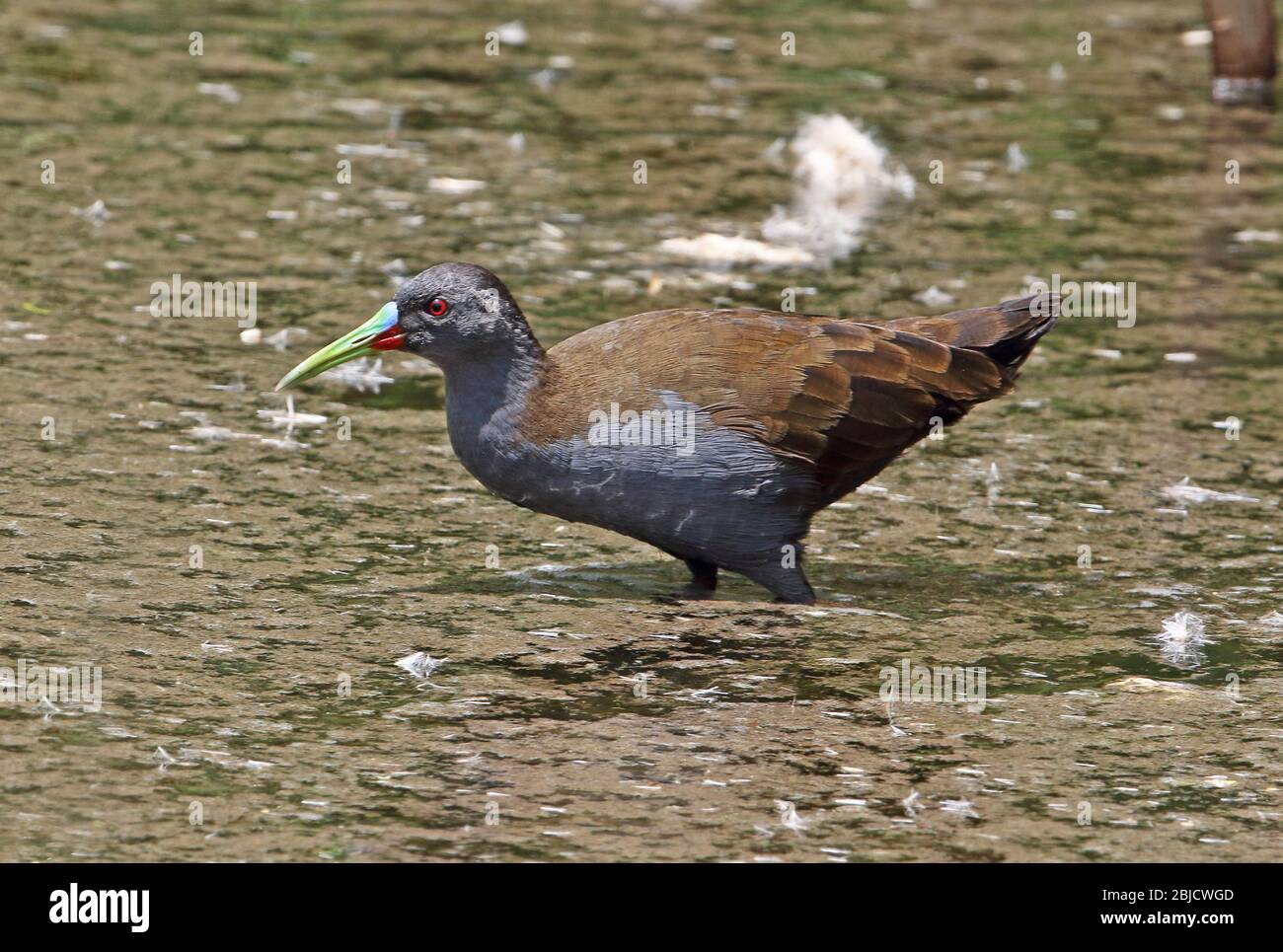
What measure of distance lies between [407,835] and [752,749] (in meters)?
1.05

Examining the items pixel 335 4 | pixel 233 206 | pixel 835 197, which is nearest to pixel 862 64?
pixel 835 197

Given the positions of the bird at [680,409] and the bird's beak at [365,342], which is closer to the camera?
the bird at [680,409]

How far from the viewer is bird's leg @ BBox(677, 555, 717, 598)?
662cm

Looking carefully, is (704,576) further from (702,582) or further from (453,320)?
(453,320)

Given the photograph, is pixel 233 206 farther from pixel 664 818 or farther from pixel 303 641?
pixel 664 818

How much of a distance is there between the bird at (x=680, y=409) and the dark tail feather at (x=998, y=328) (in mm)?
155

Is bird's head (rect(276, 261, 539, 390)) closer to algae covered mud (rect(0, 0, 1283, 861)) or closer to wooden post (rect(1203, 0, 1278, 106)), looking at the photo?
algae covered mud (rect(0, 0, 1283, 861))

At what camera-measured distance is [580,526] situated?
729cm

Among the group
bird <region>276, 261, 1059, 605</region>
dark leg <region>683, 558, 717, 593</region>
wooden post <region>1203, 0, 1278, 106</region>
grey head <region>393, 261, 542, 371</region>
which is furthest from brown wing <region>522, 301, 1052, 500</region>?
wooden post <region>1203, 0, 1278, 106</region>

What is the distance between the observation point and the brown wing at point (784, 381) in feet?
20.5

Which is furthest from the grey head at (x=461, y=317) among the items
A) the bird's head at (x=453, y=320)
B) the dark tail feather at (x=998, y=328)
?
the dark tail feather at (x=998, y=328)

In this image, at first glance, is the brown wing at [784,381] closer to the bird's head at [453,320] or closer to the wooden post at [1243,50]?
the bird's head at [453,320]

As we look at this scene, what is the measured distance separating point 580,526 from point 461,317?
1214 millimetres

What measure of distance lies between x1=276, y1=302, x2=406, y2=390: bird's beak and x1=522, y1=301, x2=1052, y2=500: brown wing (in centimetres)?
50
